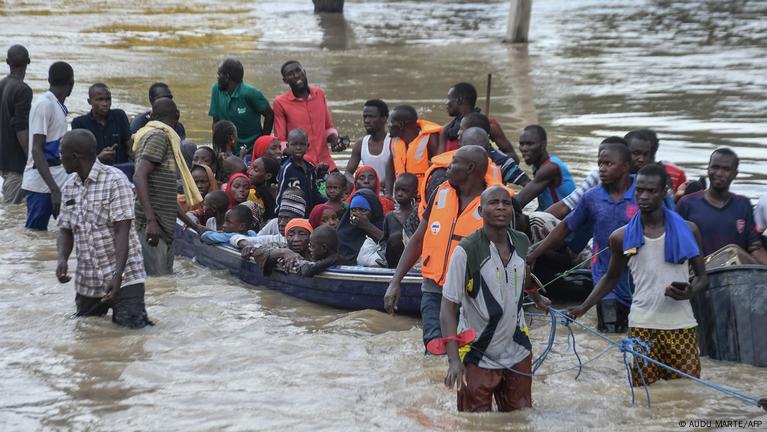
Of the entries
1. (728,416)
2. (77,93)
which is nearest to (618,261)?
(728,416)

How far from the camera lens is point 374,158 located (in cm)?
1052

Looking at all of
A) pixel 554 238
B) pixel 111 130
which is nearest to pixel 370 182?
pixel 111 130

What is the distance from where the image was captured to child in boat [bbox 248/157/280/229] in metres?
10.8

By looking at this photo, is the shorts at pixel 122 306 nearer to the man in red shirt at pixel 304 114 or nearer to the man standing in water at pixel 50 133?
the man standing in water at pixel 50 133

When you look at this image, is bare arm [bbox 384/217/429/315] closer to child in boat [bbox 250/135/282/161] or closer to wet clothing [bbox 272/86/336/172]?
child in boat [bbox 250/135/282/161]

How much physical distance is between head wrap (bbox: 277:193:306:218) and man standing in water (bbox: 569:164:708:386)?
3.80m

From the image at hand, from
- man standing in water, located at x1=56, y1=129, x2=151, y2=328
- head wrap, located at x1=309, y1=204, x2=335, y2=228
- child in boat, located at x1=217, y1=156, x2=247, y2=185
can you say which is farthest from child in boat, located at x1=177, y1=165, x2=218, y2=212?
man standing in water, located at x1=56, y1=129, x2=151, y2=328

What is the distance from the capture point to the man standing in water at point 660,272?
6.48 metres

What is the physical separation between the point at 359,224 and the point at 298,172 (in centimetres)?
115

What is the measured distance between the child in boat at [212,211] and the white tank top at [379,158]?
1346 mm

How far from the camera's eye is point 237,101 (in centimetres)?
1209

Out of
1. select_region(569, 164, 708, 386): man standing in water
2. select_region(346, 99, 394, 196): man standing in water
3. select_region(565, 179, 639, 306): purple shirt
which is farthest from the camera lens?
select_region(346, 99, 394, 196): man standing in water

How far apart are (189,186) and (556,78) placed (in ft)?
47.2

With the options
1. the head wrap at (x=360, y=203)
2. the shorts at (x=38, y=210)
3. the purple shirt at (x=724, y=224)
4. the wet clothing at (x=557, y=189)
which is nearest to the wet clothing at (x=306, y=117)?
the head wrap at (x=360, y=203)
